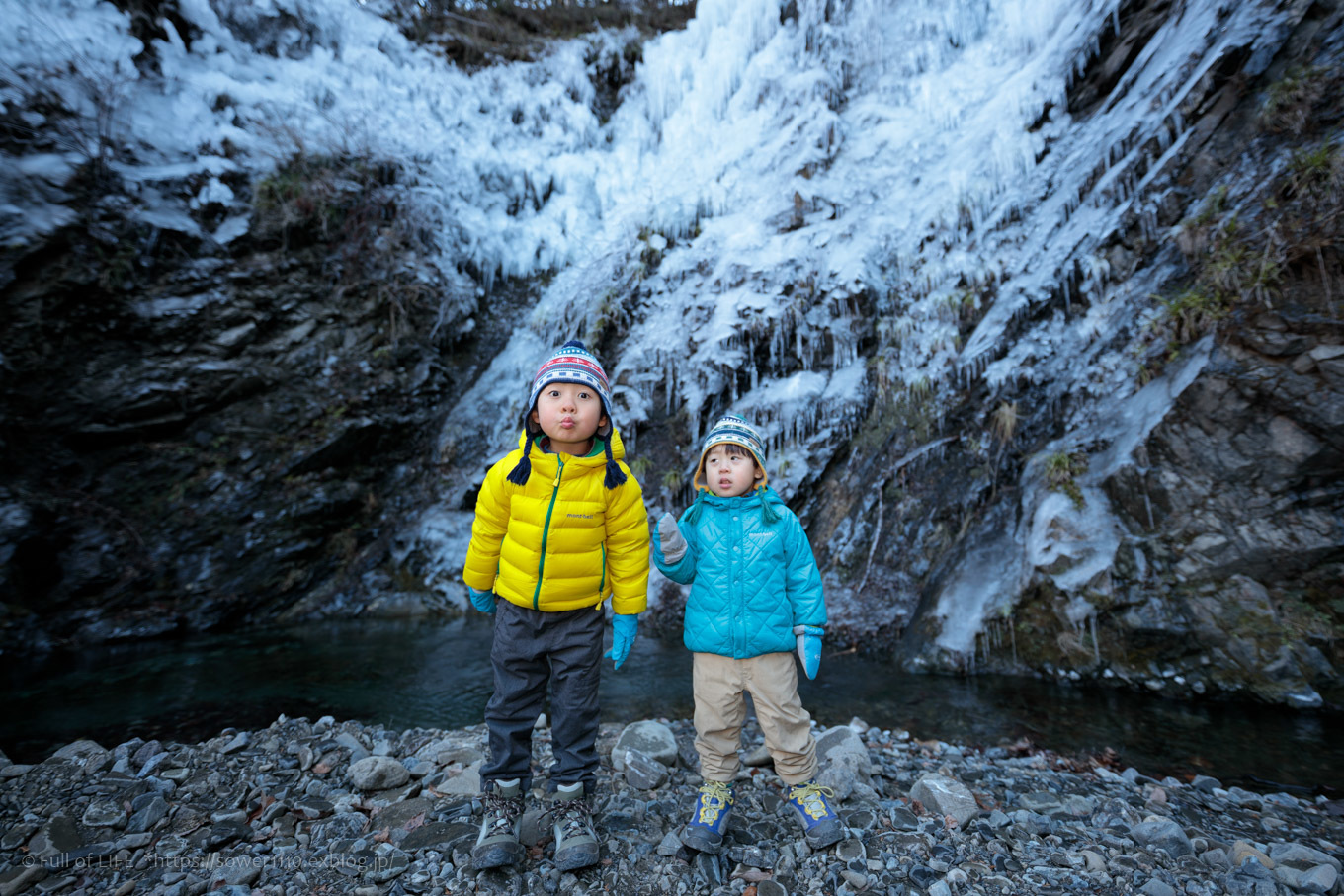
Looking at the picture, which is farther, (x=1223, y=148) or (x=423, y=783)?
(x=1223, y=148)

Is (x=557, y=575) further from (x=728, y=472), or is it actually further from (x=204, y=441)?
(x=204, y=441)

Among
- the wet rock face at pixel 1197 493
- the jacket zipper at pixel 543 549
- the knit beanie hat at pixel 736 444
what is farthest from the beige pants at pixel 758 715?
the wet rock face at pixel 1197 493

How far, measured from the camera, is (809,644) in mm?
2324

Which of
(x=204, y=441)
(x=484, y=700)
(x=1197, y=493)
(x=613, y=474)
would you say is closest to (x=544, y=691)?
(x=613, y=474)

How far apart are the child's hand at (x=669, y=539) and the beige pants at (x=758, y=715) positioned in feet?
1.71

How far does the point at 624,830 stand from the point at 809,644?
1224 millimetres

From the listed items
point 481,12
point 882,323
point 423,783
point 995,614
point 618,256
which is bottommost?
point 423,783

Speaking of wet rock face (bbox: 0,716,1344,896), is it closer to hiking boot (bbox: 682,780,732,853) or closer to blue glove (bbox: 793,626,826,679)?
hiking boot (bbox: 682,780,732,853)

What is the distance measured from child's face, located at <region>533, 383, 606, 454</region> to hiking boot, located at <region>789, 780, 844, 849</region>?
1.83 metres

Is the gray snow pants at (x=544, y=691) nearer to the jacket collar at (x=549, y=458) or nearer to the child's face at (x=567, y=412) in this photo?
the jacket collar at (x=549, y=458)

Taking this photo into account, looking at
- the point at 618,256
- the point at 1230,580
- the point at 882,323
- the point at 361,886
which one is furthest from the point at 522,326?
the point at 1230,580

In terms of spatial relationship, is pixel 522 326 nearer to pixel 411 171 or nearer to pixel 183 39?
pixel 411 171

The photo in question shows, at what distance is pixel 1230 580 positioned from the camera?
177 inches

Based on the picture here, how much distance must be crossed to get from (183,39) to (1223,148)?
15.3 meters
